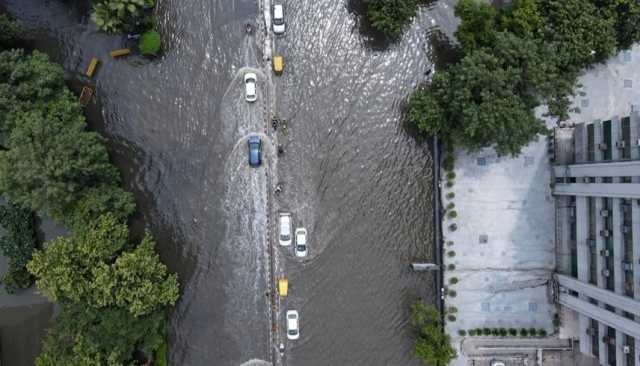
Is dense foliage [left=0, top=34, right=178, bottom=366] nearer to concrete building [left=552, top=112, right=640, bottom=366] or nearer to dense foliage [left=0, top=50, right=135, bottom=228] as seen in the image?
dense foliage [left=0, top=50, right=135, bottom=228]

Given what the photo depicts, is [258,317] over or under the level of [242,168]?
under

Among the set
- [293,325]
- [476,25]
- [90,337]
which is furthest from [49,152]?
[476,25]

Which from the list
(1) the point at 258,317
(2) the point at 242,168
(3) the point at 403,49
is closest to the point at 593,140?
(3) the point at 403,49

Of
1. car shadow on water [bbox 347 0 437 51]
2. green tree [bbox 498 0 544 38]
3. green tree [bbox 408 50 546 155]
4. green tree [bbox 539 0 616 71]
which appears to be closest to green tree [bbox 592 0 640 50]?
green tree [bbox 539 0 616 71]

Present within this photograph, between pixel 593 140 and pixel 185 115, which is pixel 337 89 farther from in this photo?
pixel 593 140

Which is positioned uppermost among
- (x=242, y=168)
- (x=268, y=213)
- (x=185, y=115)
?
(x=185, y=115)

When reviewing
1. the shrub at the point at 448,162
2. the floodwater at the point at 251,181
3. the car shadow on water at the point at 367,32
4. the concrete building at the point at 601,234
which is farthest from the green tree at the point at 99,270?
the concrete building at the point at 601,234

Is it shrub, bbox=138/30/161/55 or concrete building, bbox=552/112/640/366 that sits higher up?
shrub, bbox=138/30/161/55
